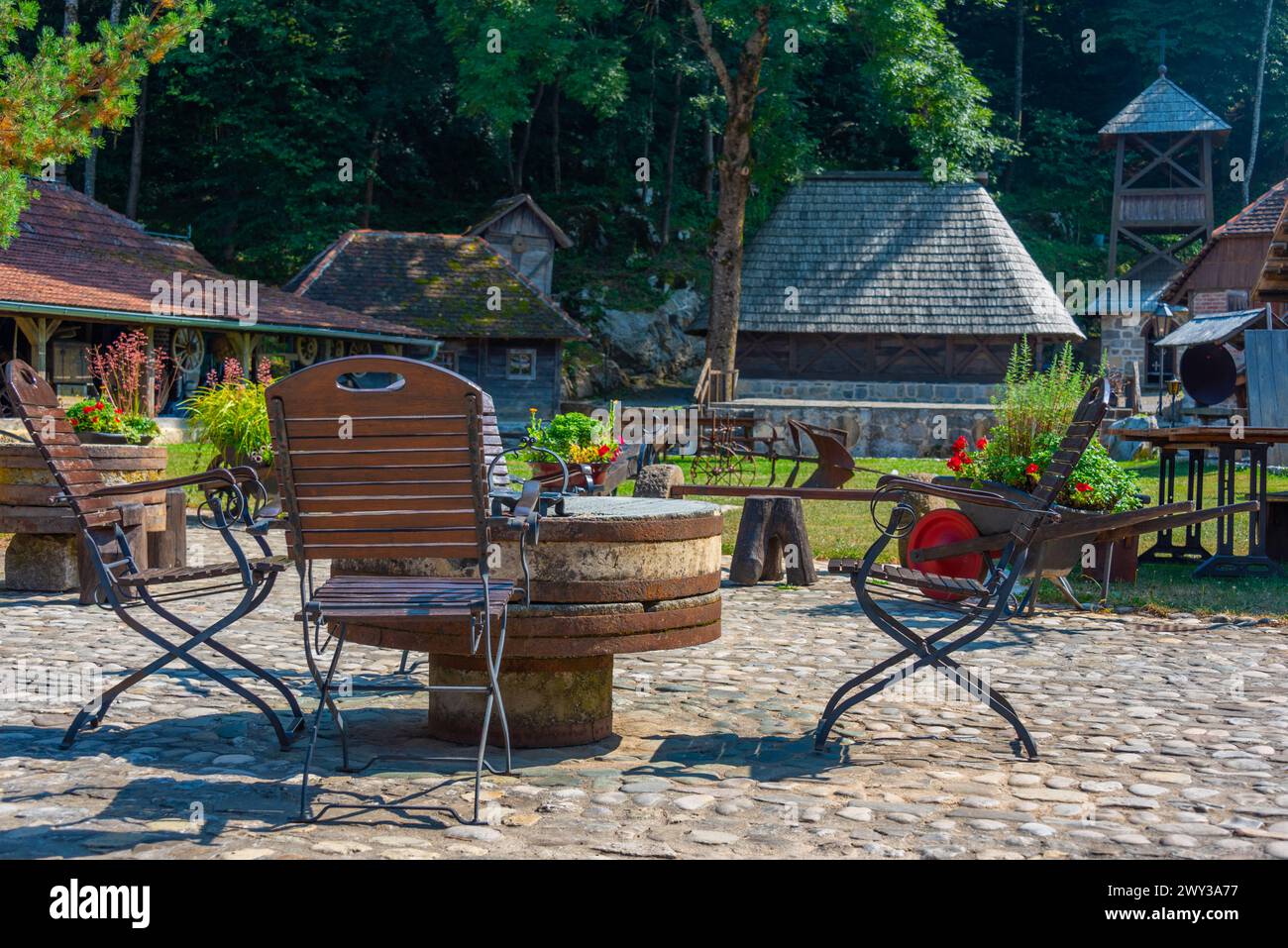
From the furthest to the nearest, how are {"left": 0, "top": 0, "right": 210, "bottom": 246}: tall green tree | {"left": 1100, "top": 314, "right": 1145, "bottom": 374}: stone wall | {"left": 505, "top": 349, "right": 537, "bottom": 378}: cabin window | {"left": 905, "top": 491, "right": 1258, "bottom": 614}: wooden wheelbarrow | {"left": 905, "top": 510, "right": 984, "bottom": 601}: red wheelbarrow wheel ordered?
{"left": 1100, "top": 314, "right": 1145, "bottom": 374}: stone wall
{"left": 505, "top": 349, "right": 537, "bottom": 378}: cabin window
{"left": 0, "top": 0, "right": 210, "bottom": 246}: tall green tree
{"left": 905, "top": 510, "right": 984, "bottom": 601}: red wheelbarrow wheel
{"left": 905, "top": 491, "right": 1258, "bottom": 614}: wooden wheelbarrow

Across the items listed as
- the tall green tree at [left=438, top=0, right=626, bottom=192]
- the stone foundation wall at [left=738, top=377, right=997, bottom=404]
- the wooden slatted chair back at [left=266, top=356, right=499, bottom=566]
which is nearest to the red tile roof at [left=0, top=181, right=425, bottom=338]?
the tall green tree at [left=438, top=0, right=626, bottom=192]

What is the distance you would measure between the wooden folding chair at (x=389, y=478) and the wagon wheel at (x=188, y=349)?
2403 centimetres

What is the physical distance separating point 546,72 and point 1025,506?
27206mm

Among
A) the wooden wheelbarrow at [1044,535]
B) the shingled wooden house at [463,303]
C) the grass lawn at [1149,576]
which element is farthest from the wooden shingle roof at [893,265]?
the wooden wheelbarrow at [1044,535]

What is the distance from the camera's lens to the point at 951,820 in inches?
148

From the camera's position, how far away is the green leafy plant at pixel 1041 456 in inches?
332

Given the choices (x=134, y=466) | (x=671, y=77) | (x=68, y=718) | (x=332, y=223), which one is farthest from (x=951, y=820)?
(x=671, y=77)

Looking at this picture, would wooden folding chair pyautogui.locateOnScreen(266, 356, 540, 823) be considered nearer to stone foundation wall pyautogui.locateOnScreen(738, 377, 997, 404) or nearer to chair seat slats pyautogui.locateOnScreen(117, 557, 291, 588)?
chair seat slats pyautogui.locateOnScreen(117, 557, 291, 588)

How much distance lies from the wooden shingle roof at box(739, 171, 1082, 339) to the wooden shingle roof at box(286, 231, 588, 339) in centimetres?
499

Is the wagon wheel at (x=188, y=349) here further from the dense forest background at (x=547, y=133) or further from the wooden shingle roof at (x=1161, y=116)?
the wooden shingle roof at (x=1161, y=116)

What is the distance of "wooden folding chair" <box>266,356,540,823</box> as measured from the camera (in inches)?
154

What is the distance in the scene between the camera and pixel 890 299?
30.0 metres

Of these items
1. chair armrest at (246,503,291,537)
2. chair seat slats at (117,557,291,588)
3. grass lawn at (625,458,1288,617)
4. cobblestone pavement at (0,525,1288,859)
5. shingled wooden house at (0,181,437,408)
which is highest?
shingled wooden house at (0,181,437,408)

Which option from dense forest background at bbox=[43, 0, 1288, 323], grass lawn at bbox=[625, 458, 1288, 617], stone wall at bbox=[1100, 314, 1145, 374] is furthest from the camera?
stone wall at bbox=[1100, 314, 1145, 374]
